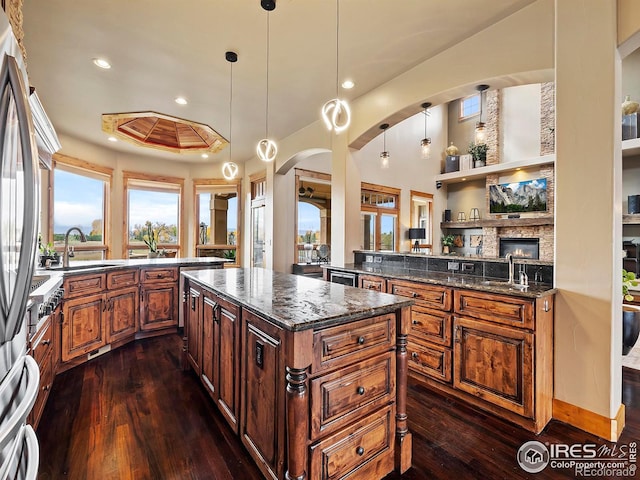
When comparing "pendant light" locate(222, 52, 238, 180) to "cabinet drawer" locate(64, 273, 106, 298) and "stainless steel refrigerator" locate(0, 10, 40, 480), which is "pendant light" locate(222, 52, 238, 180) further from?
"stainless steel refrigerator" locate(0, 10, 40, 480)

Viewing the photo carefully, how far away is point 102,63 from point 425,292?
400 centimetres

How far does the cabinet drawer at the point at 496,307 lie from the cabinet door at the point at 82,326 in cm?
349

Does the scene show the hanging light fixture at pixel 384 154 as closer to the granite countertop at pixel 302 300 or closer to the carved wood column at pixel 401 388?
the granite countertop at pixel 302 300

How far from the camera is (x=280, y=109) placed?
14.2 feet

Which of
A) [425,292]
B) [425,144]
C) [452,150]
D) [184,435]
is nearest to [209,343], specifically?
[184,435]

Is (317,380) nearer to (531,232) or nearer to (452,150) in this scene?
(531,232)

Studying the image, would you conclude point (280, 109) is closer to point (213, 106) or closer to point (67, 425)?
point (213, 106)

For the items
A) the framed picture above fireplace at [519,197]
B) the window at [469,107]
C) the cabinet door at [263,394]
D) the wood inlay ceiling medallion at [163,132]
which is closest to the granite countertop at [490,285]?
the cabinet door at [263,394]

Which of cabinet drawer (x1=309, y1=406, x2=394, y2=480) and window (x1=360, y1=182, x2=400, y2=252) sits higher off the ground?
window (x1=360, y1=182, x2=400, y2=252)

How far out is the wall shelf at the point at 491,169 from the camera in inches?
290

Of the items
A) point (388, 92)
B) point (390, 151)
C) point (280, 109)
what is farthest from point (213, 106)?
point (390, 151)

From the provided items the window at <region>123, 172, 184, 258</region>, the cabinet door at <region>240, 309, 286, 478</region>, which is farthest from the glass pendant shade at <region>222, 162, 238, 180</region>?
the window at <region>123, 172, 184, 258</region>

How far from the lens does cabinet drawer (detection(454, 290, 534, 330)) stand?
2.01 metres

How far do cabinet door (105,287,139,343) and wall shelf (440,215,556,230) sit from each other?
832cm
